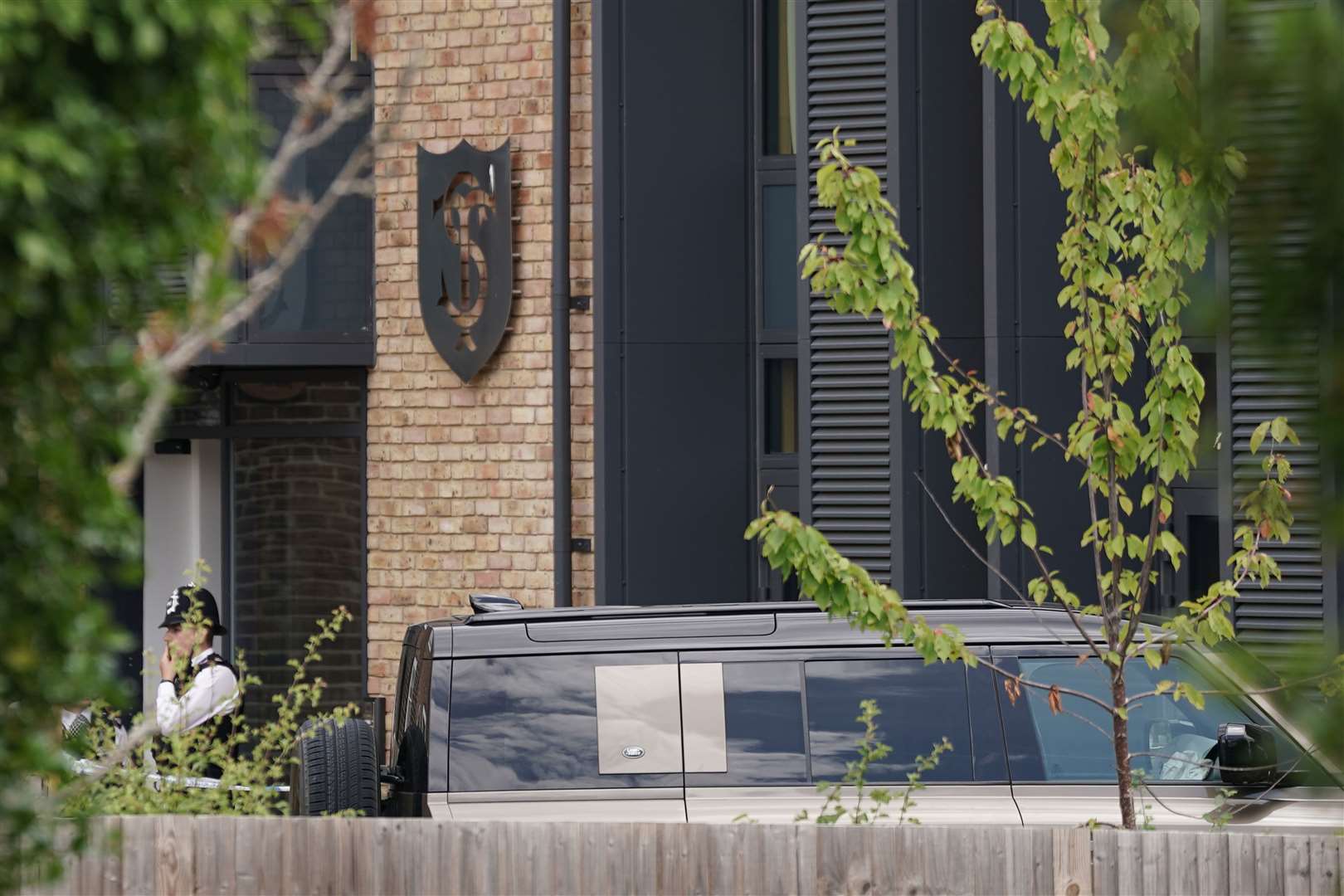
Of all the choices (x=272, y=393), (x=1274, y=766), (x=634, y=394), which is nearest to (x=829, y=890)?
(x=1274, y=766)

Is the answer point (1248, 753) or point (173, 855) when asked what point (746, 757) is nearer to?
point (1248, 753)

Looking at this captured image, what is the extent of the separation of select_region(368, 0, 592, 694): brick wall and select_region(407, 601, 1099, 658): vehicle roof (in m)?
5.17

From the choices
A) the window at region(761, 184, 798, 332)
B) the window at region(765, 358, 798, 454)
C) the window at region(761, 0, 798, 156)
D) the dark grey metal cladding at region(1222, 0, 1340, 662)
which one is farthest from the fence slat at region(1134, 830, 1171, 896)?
the window at region(761, 0, 798, 156)

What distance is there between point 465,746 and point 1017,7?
20.6 ft

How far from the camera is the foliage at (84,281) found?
7.32 feet

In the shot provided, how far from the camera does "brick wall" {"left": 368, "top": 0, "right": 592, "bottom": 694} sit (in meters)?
12.4

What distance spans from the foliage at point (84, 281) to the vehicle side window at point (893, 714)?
470 centimetres

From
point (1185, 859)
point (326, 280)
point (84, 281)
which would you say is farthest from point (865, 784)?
point (326, 280)

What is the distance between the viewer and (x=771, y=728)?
6922 millimetres

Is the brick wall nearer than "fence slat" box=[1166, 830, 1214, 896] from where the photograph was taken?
No

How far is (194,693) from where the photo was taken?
28.6 feet

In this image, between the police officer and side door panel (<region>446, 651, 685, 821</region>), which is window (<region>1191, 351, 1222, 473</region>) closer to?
side door panel (<region>446, 651, 685, 821</region>)

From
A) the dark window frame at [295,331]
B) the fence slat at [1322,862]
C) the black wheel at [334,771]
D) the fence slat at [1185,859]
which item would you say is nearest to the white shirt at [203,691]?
the black wheel at [334,771]

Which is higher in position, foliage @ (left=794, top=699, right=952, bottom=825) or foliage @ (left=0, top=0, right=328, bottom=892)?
foliage @ (left=0, top=0, right=328, bottom=892)
